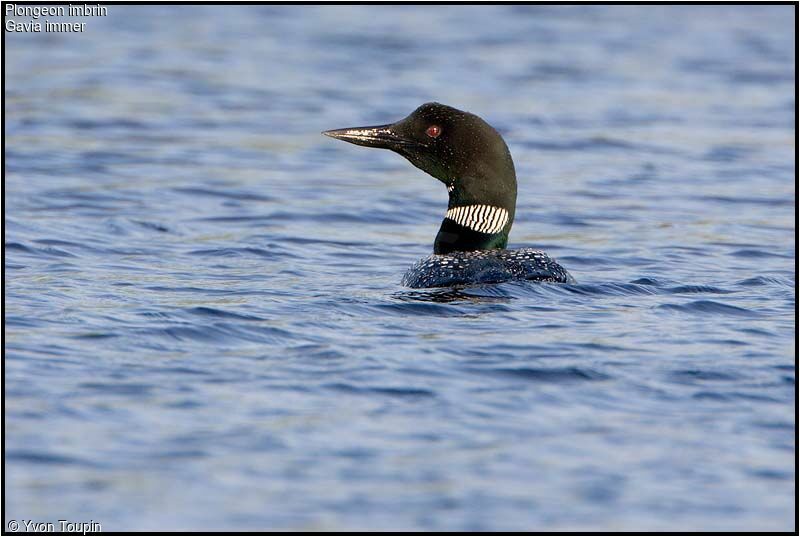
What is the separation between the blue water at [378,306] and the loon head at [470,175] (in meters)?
0.50

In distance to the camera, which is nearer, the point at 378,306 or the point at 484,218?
the point at 378,306

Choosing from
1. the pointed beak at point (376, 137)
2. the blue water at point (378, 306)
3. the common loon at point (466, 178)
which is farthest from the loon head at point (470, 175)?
the blue water at point (378, 306)

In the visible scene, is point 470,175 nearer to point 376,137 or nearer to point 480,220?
point 480,220

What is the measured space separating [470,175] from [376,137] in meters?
0.61

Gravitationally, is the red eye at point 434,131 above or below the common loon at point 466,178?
above

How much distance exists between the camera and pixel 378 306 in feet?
21.6

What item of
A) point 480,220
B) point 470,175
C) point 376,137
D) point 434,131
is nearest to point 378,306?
point 480,220

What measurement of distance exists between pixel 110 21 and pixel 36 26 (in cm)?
221

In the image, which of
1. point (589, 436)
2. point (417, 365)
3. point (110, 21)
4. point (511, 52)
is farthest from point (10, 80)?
point (589, 436)

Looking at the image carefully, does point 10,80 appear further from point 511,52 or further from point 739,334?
point 739,334

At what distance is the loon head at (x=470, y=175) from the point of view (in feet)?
23.9

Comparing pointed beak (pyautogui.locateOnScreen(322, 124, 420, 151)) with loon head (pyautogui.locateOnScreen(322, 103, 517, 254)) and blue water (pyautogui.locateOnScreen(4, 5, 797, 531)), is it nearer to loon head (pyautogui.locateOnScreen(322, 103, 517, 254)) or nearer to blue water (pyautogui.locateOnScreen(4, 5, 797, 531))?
loon head (pyautogui.locateOnScreen(322, 103, 517, 254))

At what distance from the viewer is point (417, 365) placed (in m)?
5.47

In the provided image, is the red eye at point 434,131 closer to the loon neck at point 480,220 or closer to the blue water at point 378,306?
the loon neck at point 480,220
